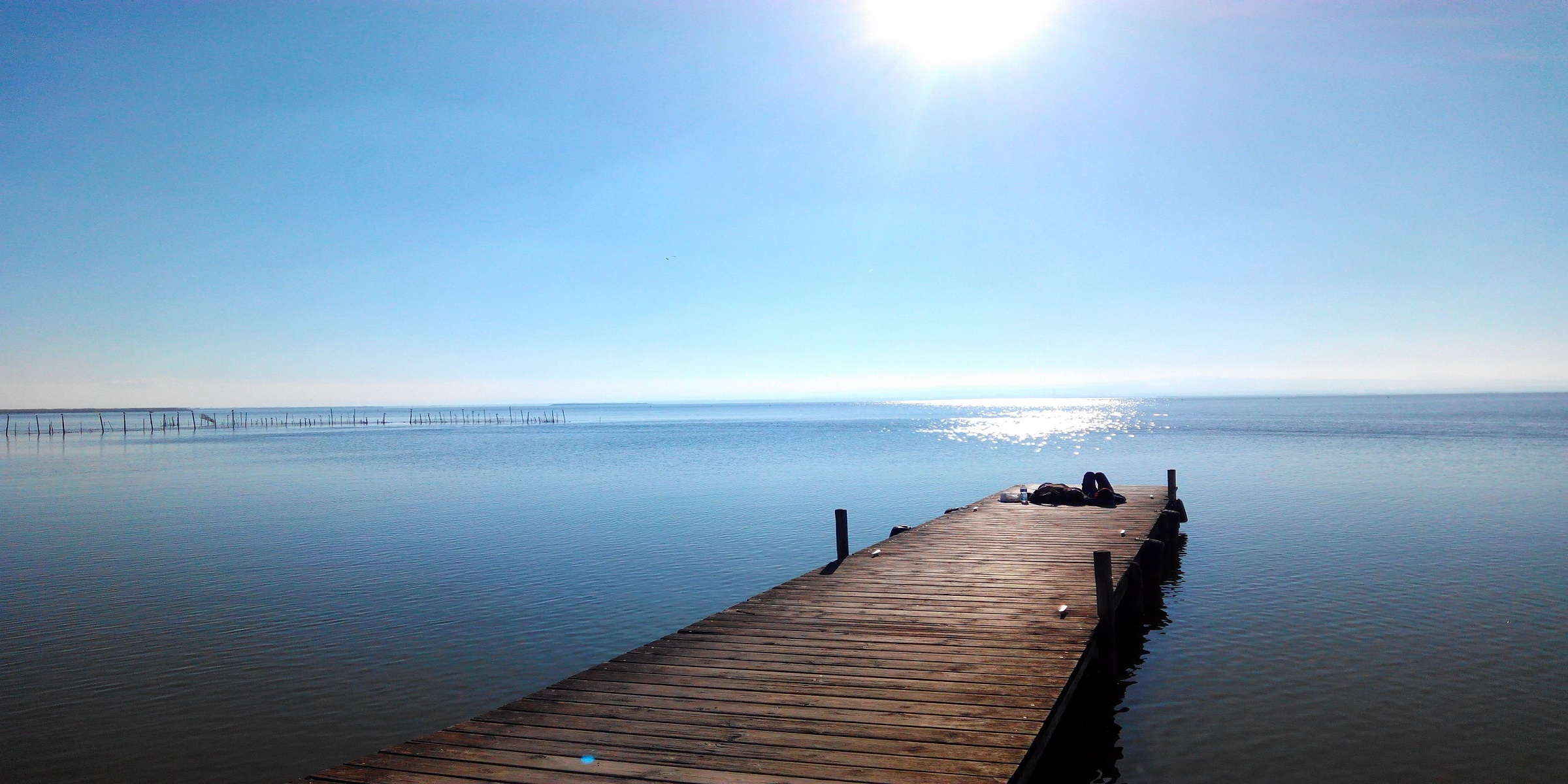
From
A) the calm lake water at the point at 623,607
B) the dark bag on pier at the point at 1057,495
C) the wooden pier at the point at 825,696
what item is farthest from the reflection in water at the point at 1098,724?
the dark bag on pier at the point at 1057,495

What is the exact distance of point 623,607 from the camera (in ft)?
52.5

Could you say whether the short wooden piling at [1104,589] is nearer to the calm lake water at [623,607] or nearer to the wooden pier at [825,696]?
the wooden pier at [825,696]

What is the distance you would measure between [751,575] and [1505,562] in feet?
55.2

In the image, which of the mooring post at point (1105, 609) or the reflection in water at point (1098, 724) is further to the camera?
the mooring post at point (1105, 609)

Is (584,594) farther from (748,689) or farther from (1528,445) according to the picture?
(1528,445)

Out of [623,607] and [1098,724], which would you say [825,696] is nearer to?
[1098,724]

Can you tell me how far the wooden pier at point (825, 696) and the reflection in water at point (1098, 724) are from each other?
0.56 meters

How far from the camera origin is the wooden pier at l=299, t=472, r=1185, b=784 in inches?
248

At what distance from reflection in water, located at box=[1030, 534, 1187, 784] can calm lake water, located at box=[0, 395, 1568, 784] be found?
10 centimetres

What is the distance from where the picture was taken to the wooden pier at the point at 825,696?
630 cm

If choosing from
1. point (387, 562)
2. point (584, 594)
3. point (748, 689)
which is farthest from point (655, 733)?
point (387, 562)

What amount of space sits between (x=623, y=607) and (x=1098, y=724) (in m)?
8.86

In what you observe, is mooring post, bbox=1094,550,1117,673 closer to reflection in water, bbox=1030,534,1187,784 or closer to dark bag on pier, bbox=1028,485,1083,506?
reflection in water, bbox=1030,534,1187,784

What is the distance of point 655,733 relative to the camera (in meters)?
7.02
